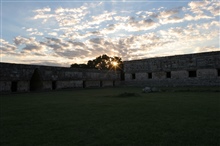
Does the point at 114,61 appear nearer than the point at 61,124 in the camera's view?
No

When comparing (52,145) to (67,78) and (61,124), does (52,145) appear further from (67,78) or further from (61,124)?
(67,78)

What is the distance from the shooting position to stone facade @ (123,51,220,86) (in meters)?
18.1

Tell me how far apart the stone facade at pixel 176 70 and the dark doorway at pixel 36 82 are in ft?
43.0

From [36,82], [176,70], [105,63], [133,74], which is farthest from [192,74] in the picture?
[105,63]

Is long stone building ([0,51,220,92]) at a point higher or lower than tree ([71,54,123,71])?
lower

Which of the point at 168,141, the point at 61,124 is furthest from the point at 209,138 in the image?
the point at 61,124

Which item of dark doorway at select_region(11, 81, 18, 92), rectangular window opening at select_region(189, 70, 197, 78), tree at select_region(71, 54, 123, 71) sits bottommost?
dark doorway at select_region(11, 81, 18, 92)

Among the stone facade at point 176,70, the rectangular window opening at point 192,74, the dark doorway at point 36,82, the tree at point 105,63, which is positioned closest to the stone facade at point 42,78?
the dark doorway at point 36,82

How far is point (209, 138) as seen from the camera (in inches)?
119

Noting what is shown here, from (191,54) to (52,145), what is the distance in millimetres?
19947

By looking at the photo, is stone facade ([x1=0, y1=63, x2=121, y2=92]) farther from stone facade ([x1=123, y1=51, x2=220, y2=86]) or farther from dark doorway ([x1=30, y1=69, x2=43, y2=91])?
stone facade ([x1=123, y1=51, x2=220, y2=86])

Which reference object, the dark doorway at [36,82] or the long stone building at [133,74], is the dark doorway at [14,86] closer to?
the long stone building at [133,74]

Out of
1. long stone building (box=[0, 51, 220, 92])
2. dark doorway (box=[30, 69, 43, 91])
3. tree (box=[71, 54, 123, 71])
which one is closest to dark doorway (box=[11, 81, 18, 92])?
long stone building (box=[0, 51, 220, 92])

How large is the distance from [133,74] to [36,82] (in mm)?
13804
